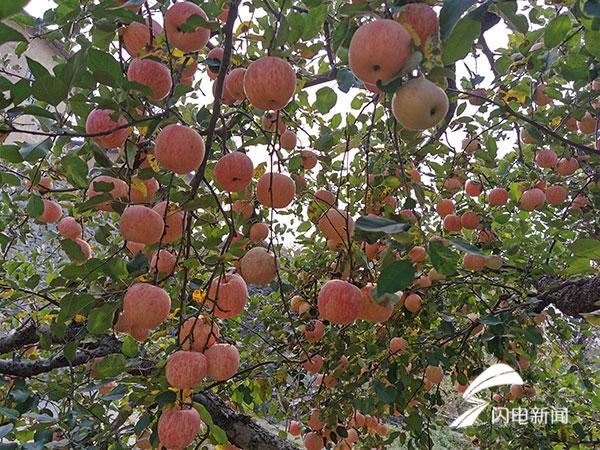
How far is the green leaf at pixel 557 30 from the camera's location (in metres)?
1.13

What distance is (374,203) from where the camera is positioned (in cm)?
177

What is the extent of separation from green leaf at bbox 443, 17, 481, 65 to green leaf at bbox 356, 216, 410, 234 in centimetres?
30

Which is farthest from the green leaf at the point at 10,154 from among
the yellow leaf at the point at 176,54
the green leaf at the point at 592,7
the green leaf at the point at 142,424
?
the green leaf at the point at 592,7

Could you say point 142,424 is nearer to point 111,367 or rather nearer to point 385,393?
point 111,367

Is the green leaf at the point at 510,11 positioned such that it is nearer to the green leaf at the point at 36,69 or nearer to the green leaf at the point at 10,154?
the green leaf at the point at 36,69

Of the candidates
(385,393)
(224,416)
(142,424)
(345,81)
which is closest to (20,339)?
(224,416)

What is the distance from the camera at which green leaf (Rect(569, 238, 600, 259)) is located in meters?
1.08

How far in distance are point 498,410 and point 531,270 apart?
1000mm

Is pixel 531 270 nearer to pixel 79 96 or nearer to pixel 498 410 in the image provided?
pixel 498 410

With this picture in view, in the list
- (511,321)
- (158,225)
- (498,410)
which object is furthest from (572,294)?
(158,225)

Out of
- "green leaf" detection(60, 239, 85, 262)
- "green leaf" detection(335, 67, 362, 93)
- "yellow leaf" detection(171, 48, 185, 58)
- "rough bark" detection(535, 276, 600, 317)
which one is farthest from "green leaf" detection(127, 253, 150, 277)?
"rough bark" detection(535, 276, 600, 317)

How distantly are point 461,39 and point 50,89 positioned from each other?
76cm

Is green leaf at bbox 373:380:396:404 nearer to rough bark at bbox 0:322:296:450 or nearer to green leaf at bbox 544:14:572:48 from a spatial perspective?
rough bark at bbox 0:322:296:450

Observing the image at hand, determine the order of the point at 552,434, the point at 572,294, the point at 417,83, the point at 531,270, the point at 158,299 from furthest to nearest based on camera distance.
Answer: the point at 552,434, the point at 531,270, the point at 572,294, the point at 158,299, the point at 417,83
